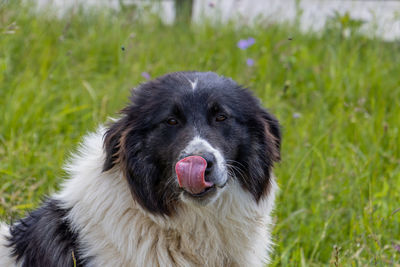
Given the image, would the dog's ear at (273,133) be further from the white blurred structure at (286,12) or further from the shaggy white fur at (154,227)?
the white blurred structure at (286,12)

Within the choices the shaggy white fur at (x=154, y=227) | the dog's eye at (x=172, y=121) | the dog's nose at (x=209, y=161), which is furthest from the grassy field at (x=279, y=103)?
the dog's eye at (x=172, y=121)

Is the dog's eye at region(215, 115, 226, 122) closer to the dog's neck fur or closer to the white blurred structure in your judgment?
the dog's neck fur

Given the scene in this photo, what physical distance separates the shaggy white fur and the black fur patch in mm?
58

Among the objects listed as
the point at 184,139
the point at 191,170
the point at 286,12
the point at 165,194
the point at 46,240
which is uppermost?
the point at 286,12

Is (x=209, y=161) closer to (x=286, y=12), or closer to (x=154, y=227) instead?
(x=154, y=227)

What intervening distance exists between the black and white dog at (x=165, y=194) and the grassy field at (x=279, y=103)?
532 mm

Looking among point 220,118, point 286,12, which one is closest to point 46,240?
point 220,118

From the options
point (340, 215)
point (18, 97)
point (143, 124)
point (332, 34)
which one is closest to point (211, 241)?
point (143, 124)

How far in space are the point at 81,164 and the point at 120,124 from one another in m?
0.37

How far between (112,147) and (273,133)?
2.94 feet

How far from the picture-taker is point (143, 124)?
2.77m

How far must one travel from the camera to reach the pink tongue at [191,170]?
7.99ft

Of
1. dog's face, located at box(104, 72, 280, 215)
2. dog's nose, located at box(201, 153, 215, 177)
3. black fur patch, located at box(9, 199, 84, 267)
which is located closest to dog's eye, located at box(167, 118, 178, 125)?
dog's face, located at box(104, 72, 280, 215)

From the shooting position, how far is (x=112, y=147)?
275 centimetres
